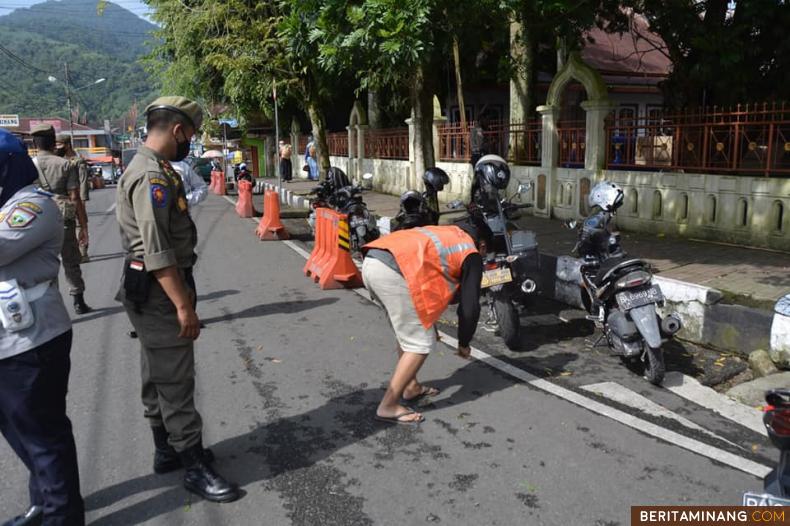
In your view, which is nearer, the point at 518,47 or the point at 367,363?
the point at 367,363

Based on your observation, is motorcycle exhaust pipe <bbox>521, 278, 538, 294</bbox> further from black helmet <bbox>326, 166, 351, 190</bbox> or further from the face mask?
black helmet <bbox>326, 166, 351, 190</bbox>

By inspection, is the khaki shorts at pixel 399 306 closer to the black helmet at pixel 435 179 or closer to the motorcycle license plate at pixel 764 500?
the motorcycle license plate at pixel 764 500

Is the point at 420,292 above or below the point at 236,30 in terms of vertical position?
below

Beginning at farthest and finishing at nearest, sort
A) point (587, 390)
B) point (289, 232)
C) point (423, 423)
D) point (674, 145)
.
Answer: point (289, 232)
point (674, 145)
point (587, 390)
point (423, 423)

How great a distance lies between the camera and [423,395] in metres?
4.64

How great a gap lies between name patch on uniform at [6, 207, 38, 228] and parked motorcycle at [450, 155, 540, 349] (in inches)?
144

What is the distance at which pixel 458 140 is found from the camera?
14.9 meters

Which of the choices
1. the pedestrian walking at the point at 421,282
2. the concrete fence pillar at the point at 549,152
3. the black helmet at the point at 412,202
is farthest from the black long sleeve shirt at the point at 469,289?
the concrete fence pillar at the point at 549,152

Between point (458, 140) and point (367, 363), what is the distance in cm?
1028

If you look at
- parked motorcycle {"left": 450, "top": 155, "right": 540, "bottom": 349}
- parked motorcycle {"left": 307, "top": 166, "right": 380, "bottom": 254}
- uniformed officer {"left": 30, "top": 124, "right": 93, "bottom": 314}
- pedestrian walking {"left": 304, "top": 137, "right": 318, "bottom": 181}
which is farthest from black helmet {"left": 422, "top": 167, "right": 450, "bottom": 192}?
pedestrian walking {"left": 304, "top": 137, "right": 318, "bottom": 181}

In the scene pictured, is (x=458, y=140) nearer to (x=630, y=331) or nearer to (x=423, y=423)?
(x=630, y=331)

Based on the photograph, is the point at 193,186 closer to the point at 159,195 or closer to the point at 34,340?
the point at 159,195

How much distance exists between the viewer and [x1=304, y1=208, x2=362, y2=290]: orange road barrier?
8.21 metres

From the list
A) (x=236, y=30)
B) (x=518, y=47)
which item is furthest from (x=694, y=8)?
(x=236, y=30)
